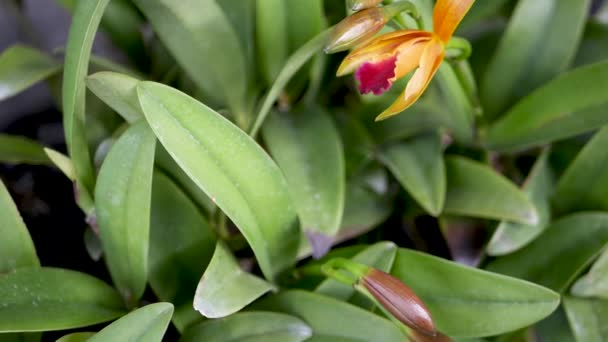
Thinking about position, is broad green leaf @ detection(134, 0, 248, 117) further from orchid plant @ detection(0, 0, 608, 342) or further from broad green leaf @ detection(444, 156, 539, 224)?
broad green leaf @ detection(444, 156, 539, 224)

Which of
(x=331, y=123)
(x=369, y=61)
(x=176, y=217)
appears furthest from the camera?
(x=331, y=123)

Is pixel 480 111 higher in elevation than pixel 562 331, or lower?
higher

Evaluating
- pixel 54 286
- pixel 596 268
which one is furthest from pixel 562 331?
pixel 54 286

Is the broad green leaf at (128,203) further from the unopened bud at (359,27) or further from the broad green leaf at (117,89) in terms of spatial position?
the unopened bud at (359,27)

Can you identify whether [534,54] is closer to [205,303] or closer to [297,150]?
[297,150]

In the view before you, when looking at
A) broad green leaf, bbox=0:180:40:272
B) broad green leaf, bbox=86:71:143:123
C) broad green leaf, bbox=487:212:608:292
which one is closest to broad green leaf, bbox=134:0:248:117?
broad green leaf, bbox=86:71:143:123

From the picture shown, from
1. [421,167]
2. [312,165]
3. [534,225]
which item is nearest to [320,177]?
[312,165]

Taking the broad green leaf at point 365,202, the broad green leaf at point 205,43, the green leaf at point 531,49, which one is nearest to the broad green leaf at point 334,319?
the broad green leaf at point 365,202
